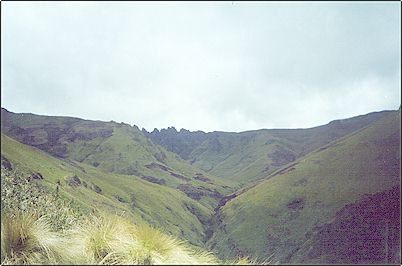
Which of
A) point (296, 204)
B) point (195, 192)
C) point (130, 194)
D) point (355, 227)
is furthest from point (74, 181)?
point (195, 192)

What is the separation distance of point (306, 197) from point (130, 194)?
6025cm

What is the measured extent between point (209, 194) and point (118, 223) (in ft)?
637

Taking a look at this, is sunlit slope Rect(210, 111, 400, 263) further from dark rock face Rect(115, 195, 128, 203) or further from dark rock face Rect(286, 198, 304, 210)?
dark rock face Rect(115, 195, 128, 203)

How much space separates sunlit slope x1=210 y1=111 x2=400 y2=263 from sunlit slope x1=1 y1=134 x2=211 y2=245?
430 inches

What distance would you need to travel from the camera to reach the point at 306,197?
130 meters

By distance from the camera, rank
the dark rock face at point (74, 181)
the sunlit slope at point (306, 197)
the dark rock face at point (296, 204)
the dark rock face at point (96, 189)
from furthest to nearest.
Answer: the dark rock face at point (296, 204), the dark rock face at point (96, 189), the dark rock face at point (74, 181), the sunlit slope at point (306, 197)

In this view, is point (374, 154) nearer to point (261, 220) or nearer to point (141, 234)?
point (261, 220)

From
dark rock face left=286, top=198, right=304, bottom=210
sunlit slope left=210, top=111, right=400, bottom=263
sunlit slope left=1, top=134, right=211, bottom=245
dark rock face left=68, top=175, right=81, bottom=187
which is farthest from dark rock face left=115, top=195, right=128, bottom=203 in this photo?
dark rock face left=286, top=198, right=304, bottom=210

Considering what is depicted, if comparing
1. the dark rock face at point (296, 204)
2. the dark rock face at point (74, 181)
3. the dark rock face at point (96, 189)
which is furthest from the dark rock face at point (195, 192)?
the dark rock face at point (74, 181)

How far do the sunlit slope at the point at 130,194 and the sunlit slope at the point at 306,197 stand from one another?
1093 centimetres

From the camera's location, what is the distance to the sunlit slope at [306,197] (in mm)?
113062

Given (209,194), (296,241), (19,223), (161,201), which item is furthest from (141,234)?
(209,194)

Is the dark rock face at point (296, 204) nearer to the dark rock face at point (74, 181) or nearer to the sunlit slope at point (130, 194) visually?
the sunlit slope at point (130, 194)

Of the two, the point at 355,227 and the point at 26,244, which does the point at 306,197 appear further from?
the point at 26,244
